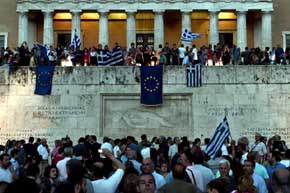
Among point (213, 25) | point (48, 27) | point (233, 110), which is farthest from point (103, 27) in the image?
point (233, 110)

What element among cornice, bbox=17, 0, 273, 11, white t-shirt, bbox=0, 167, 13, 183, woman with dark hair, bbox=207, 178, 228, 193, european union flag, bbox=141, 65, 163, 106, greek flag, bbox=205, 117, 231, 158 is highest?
cornice, bbox=17, 0, 273, 11

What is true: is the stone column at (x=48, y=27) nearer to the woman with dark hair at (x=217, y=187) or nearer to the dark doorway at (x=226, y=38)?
the dark doorway at (x=226, y=38)

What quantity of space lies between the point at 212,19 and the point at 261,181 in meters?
34.9

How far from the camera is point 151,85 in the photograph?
1126 inches

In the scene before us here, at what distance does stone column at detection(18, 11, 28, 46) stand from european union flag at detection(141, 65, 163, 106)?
18564 millimetres

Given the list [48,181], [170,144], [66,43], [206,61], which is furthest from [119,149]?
[66,43]

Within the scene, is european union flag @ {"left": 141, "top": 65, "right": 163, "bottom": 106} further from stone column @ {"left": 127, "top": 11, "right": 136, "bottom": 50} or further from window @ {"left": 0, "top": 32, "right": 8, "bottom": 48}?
window @ {"left": 0, "top": 32, "right": 8, "bottom": 48}

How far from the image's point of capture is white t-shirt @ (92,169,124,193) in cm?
842

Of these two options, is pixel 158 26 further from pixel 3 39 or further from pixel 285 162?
pixel 285 162

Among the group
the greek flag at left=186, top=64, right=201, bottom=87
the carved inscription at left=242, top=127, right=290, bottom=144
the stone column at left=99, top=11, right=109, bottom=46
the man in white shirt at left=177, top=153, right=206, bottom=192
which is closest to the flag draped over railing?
the greek flag at left=186, top=64, right=201, bottom=87

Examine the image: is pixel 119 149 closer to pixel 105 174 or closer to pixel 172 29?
pixel 105 174

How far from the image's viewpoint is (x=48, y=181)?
10555mm

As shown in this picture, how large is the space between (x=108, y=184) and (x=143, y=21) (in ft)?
131

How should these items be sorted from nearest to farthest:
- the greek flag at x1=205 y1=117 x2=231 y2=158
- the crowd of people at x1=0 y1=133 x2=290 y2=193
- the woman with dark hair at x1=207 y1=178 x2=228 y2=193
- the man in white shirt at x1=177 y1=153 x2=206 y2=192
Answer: the crowd of people at x1=0 y1=133 x2=290 y2=193, the woman with dark hair at x1=207 y1=178 x2=228 y2=193, the man in white shirt at x1=177 y1=153 x2=206 y2=192, the greek flag at x1=205 y1=117 x2=231 y2=158
